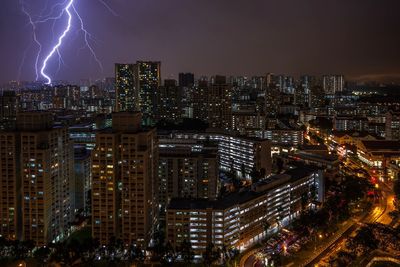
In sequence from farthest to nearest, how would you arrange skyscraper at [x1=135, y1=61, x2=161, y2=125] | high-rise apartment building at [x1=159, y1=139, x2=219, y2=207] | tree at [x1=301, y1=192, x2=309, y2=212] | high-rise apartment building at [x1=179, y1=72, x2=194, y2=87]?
high-rise apartment building at [x1=179, y1=72, x2=194, y2=87]
skyscraper at [x1=135, y1=61, x2=161, y2=125]
high-rise apartment building at [x1=159, y1=139, x2=219, y2=207]
tree at [x1=301, y1=192, x2=309, y2=212]

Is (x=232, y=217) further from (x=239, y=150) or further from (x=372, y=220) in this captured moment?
(x=239, y=150)

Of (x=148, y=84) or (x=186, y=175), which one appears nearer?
(x=186, y=175)

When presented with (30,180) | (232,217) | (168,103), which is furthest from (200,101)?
(30,180)

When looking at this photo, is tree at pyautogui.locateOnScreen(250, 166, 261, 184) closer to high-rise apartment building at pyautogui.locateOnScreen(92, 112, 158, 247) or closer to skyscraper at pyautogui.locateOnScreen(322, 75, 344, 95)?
high-rise apartment building at pyautogui.locateOnScreen(92, 112, 158, 247)

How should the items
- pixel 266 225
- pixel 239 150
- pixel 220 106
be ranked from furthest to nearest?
1. pixel 220 106
2. pixel 239 150
3. pixel 266 225

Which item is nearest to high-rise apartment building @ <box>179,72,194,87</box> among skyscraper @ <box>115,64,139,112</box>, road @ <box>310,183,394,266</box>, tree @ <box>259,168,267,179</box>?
skyscraper @ <box>115,64,139,112</box>

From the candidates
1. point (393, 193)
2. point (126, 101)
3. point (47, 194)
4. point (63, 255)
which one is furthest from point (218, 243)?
point (126, 101)
